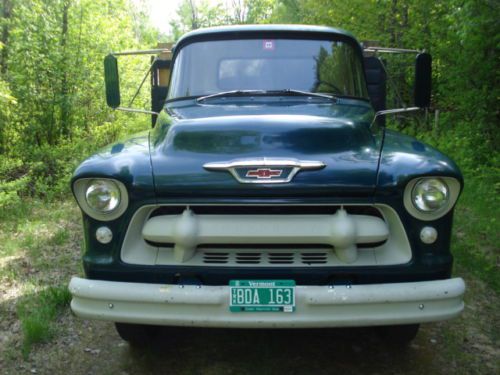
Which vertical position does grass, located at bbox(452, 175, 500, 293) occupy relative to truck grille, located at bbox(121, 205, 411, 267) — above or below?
below

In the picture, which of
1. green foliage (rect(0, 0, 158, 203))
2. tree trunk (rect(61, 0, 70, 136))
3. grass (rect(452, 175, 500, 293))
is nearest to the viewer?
grass (rect(452, 175, 500, 293))

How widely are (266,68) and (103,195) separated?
1.75 meters

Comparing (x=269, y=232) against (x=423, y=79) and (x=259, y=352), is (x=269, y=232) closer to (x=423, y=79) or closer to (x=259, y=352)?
(x=259, y=352)

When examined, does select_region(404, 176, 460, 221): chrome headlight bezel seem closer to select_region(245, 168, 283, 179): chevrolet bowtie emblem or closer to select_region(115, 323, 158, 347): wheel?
select_region(245, 168, 283, 179): chevrolet bowtie emblem

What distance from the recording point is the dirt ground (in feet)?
10.8

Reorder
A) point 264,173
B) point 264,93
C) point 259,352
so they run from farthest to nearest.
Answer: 1. point 264,93
2. point 259,352
3. point 264,173

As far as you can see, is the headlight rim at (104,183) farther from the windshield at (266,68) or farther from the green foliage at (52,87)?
the green foliage at (52,87)

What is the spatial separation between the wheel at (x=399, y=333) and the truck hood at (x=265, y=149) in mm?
1145

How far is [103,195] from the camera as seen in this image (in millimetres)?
2852

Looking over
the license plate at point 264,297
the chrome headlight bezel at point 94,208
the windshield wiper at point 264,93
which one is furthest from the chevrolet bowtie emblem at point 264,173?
the windshield wiper at point 264,93

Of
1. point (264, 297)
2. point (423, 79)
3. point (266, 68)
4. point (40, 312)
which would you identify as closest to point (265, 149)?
point (264, 297)

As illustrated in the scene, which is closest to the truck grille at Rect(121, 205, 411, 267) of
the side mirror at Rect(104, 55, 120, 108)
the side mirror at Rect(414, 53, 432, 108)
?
the side mirror at Rect(414, 53, 432, 108)

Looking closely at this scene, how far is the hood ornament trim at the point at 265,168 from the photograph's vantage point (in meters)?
2.76

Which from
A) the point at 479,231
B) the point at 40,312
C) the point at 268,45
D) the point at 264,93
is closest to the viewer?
the point at 264,93
